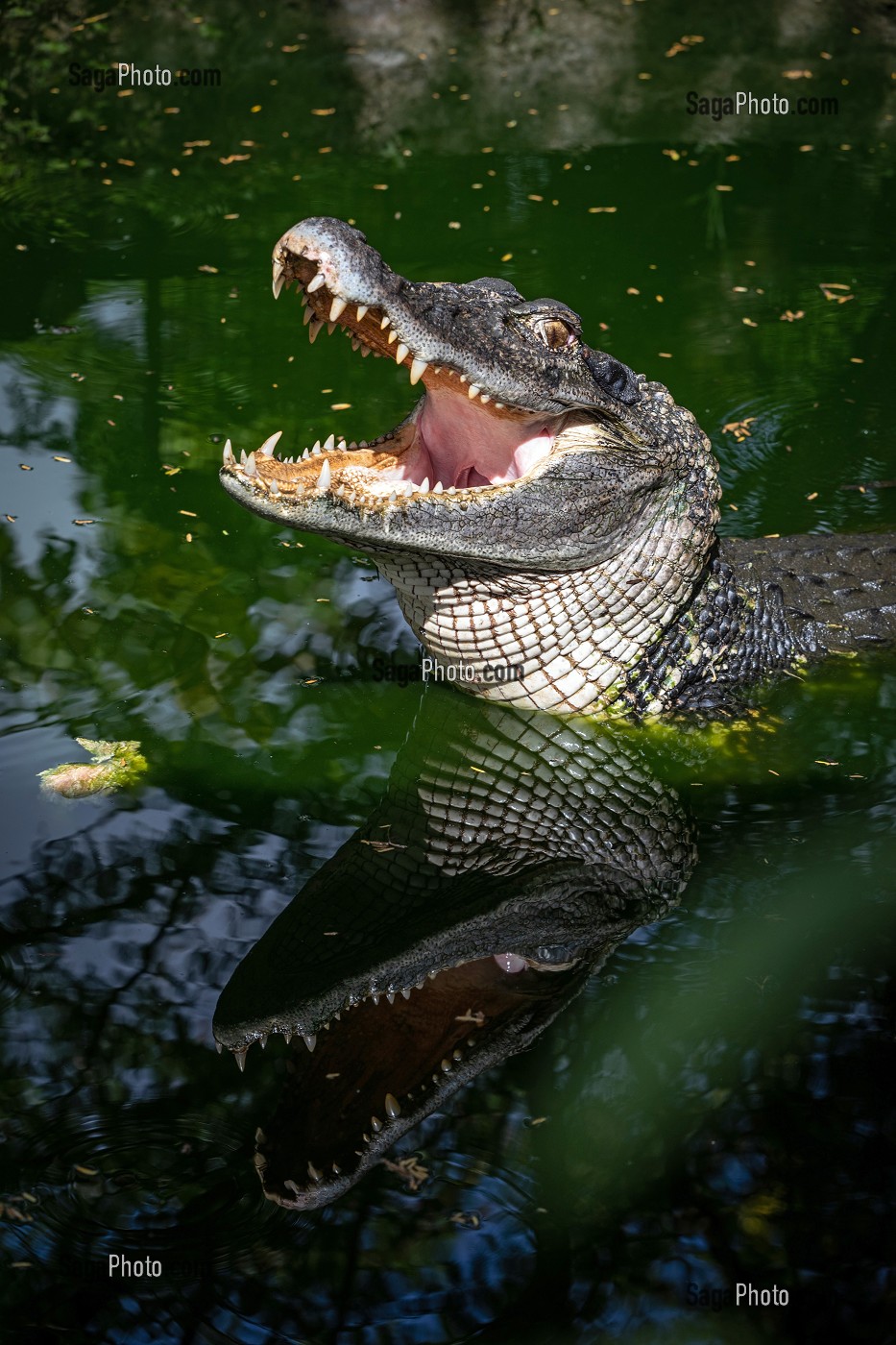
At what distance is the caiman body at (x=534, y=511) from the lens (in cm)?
536

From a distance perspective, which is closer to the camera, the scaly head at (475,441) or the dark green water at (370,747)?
the dark green water at (370,747)

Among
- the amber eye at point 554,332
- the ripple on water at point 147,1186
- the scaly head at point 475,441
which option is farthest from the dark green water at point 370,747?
the amber eye at point 554,332

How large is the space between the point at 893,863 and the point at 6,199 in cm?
855

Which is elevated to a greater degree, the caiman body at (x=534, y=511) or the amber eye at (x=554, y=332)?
the amber eye at (x=554, y=332)

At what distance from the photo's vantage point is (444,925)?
199 inches

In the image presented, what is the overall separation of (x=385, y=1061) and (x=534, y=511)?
2300 mm

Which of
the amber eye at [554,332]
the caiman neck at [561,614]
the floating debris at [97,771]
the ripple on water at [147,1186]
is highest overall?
the amber eye at [554,332]

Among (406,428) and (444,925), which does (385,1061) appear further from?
(406,428)

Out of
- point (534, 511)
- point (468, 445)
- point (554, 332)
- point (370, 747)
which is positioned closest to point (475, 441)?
point (468, 445)

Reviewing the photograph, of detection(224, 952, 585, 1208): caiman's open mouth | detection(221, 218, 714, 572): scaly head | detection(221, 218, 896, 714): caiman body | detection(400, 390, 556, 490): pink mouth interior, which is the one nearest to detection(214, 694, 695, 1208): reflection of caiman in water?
detection(224, 952, 585, 1208): caiman's open mouth

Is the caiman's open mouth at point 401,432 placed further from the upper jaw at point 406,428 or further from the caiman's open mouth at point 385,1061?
the caiman's open mouth at point 385,1061

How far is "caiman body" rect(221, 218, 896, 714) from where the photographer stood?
211 inches

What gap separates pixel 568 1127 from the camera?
14.0 feet

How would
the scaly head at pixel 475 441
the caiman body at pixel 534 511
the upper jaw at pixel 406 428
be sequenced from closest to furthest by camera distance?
the upper jaw at pixel 406 428
the scaly head at pixel 475 441
the caiman body at pixel 534 511
